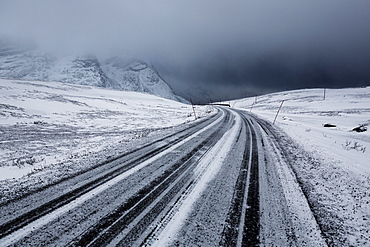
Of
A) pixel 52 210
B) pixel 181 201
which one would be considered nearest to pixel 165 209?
pixel 181 201

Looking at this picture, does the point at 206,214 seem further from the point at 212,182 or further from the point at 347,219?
the point at 347,219

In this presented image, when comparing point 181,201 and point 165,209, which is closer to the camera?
point 165,209

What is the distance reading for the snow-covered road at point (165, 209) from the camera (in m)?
2.37

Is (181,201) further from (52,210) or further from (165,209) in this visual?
(52,210)

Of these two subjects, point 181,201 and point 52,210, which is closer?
point 52,210

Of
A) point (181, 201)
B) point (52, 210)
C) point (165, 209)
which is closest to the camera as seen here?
point (52, 210)

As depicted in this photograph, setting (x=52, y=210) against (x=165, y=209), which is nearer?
(x=52, y=210)

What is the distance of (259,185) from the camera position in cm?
397

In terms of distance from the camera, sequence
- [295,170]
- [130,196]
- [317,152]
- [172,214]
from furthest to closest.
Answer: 1. [317,152]
2. [295,170]
3. [130,196]
4. [172,214]

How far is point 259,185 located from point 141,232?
2638 millimetres

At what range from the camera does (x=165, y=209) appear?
2.99 m

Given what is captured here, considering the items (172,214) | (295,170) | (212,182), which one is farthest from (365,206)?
(172,214)

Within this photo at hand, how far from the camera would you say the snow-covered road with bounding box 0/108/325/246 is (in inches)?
93.1

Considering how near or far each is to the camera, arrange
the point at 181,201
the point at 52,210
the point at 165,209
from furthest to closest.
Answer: the point at 181,201 → the point at 165,209 → the point at 52,210
